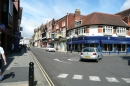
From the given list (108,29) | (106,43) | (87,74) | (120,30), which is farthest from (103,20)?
(87,74)

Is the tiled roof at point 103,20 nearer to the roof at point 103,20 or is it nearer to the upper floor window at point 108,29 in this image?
the roof at point 103,20

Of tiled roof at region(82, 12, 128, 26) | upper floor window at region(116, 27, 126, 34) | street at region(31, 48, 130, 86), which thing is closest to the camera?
street at region(31, 48, 130, 86)

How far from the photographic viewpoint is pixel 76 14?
156ft

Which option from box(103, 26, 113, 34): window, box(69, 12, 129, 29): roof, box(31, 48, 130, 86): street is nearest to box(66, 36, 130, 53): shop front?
box(103, 26, 113, 34): window

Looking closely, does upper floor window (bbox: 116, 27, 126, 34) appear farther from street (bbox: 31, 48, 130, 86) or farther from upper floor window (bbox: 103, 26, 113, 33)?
street (bbox: 31, 48, 130, 86)

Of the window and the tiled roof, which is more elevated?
the tiled roof

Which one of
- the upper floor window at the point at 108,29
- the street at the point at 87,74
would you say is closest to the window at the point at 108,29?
the upper floor window at the point at 108,29

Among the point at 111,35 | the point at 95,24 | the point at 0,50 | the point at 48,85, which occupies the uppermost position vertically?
the point at 95,24

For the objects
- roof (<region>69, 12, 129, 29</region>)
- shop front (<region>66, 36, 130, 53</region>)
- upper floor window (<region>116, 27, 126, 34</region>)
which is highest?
roof (<region>69, 12, 129, 29</region>)

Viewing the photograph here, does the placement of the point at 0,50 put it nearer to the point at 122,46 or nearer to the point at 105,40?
the point at 105,40

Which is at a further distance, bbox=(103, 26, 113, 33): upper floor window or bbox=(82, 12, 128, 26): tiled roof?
bbox=(82, 12, 128, 26): tiled roof

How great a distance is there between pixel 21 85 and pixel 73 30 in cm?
3625

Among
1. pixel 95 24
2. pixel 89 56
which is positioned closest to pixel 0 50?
pixel 89 56

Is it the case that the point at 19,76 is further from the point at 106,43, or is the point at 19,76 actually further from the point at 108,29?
the point at 108,29
